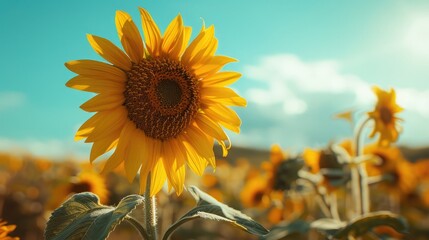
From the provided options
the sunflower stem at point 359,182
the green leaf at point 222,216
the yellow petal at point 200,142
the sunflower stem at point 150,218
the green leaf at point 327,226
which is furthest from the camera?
the sunflower stem at point 359,182

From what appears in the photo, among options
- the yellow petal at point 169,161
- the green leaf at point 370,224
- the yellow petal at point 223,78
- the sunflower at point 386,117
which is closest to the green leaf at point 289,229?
the green leaf at point 370,224

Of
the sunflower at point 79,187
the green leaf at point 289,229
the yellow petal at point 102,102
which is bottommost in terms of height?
the sunflower at point 79,187

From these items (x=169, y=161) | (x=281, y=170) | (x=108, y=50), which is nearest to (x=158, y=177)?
(x=169, y=161)

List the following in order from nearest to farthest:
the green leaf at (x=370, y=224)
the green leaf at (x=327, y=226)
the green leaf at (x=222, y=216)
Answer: the green leaf at (x=222, y=216)
the green leaf at (x=370, y=224)
the green leaf at (x=327, y=226)

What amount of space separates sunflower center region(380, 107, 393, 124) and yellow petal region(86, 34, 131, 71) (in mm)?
3110

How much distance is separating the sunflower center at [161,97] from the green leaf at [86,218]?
524 millimetres

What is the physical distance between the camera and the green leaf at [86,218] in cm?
189

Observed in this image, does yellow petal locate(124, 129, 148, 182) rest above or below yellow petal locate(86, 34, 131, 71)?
below

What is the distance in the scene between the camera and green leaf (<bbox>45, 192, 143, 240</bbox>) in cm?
189

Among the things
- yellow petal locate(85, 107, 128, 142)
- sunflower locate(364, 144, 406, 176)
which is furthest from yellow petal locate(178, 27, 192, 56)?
sunflower locate(364, 144, 406, 176)

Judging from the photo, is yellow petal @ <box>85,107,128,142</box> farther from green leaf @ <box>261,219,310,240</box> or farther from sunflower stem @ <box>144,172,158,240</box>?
green leaf @ <box>261,219,310,240</box>

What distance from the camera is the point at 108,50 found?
2363mm

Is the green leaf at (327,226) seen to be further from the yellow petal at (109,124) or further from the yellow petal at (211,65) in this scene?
the yellow petal at (109,124)

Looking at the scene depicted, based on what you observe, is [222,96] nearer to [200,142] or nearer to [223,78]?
[223,78]
